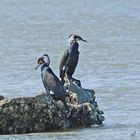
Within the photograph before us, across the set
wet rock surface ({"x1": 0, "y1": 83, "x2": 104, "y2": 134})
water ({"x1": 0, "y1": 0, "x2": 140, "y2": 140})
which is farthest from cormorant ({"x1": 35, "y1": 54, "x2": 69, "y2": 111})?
water ({"x1": 0, "y1": 0, "x2": 140, "y2": 140})

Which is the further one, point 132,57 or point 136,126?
point 132,57

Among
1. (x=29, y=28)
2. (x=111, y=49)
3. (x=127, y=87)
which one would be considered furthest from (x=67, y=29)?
(x=127, y=87)

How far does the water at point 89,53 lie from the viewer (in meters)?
15.8

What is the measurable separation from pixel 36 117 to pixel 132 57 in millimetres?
9464

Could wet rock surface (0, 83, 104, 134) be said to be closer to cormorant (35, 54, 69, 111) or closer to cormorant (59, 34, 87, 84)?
cormorant (35, 54, 69, 111)

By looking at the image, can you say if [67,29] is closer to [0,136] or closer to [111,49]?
[111,49]

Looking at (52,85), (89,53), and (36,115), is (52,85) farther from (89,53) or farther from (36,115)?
(89,53)

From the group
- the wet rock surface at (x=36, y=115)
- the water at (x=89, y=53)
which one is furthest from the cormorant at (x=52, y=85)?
the water at (x=89, y=53)

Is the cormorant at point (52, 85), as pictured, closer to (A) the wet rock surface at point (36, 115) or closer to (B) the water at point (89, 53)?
(A) the wet rock surface at point (36, 115)

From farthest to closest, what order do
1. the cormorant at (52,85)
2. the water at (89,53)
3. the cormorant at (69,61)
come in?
the water at (89,53)
the cormorant at (69,61)
the cormorant at (52,85)

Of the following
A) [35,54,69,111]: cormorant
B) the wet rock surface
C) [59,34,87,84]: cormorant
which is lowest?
the wet rock surface

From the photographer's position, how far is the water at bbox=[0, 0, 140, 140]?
1583 centimetres

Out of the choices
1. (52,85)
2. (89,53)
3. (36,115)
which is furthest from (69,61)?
(89,53)

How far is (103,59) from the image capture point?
2347 centimetres
